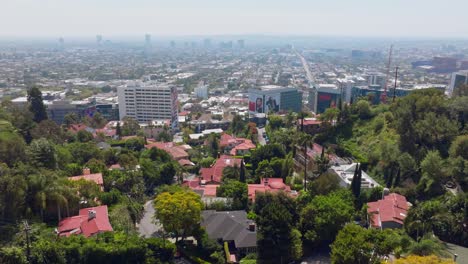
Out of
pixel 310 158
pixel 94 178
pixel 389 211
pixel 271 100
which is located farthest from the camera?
pixel 271 100

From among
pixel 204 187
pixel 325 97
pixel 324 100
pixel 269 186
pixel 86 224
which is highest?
pixel 325 97

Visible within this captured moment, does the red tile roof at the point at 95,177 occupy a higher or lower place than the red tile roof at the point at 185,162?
higher

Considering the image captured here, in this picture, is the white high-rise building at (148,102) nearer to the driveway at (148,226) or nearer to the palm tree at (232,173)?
the palm tree at (232,173)

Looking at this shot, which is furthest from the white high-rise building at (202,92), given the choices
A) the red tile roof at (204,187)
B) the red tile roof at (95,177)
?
the red tile roof at (95,177)

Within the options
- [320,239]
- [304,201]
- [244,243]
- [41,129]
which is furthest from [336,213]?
[41,129]

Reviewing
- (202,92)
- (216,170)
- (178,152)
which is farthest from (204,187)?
(202,92)

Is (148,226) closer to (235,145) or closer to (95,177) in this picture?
(95,177)

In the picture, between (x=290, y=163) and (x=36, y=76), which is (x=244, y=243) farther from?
(x=36, y=76)
